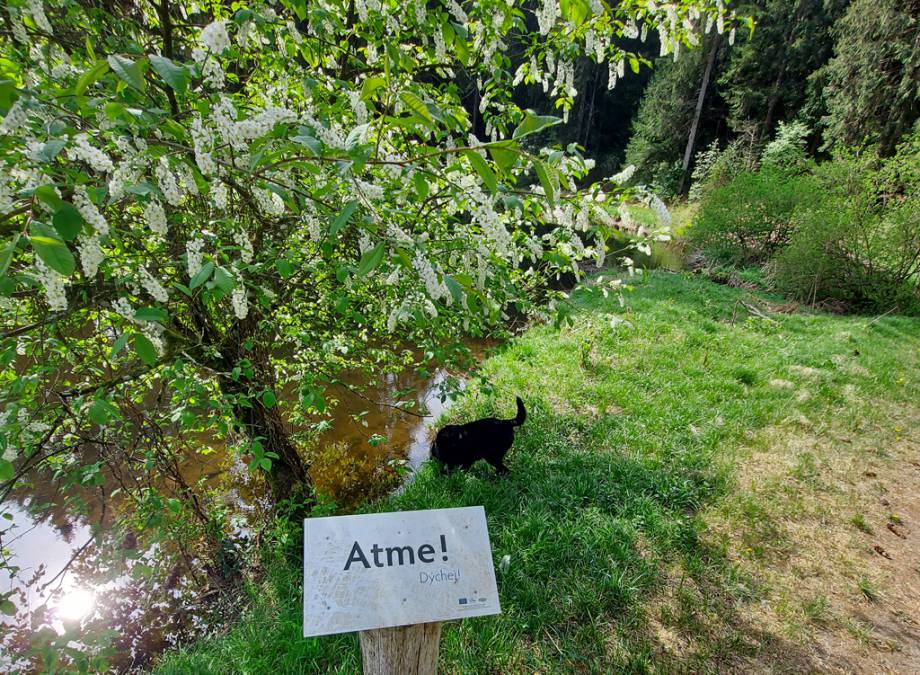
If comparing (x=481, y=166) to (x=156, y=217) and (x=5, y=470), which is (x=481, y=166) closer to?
(x=156, y=217)

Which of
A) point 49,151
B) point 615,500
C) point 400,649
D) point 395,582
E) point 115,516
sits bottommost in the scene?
point 115,516

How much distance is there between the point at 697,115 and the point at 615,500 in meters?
25.4

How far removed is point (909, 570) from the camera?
8.77 feet

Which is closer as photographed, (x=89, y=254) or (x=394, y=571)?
(x=89, y=254)

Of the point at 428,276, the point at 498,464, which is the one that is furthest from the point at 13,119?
the point at 498,464

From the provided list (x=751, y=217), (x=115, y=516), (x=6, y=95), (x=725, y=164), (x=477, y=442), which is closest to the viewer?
(x=6, y=95)

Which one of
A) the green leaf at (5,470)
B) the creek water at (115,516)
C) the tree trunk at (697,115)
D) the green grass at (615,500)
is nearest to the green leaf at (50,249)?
the green leaf at (5,470)

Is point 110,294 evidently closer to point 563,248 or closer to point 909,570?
point 563,248

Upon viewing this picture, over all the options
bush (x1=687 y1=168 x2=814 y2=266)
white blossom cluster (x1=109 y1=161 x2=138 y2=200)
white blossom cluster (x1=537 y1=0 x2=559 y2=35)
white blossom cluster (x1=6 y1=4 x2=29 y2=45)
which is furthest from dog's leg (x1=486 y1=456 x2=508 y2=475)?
bush (x1=687 y1=168 x2=814 y2=266)

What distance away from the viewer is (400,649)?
54.2 inches

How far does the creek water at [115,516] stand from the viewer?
2697 millimetres

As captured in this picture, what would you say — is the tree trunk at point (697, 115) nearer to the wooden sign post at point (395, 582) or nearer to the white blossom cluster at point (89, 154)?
the wooden sign post at point (395, 582)

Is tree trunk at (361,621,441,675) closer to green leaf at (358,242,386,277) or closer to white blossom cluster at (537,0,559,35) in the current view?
green leaf at (358,242,386,277)

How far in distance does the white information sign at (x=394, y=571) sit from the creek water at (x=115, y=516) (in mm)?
1145
